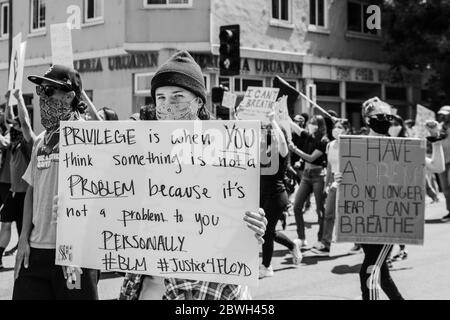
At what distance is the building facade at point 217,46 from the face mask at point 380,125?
10739mm

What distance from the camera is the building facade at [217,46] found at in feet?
61.9

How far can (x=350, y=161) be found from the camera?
16.7 feet

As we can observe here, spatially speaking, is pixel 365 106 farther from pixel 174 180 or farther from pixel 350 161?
pixel 174 180

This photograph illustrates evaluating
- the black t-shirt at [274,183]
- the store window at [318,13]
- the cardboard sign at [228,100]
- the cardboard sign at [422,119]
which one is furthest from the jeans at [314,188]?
the store window at [318,13]

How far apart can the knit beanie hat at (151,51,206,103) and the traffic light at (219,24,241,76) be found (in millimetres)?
9115

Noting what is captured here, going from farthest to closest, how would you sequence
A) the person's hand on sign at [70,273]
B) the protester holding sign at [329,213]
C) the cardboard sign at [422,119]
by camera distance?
the cardboard sign at [422,119] < the protester holding sign at [329,213] < the person's hand on sign at [70,273]

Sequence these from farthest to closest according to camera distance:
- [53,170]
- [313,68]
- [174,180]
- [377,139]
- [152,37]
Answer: [313,68], [152,37], [377,139], [53,170], [174,180]

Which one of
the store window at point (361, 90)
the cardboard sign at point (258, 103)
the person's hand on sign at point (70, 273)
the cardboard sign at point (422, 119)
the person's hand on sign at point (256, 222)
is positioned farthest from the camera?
the store window at point (361, 90)

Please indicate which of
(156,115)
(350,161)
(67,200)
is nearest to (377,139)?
(350,161)

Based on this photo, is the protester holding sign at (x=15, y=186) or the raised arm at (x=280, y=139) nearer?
the raised arm at (x=280, y=139)

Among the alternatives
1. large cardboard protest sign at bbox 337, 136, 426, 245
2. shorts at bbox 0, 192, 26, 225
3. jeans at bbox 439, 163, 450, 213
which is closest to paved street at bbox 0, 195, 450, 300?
shorts at bbox 0, 192, 26, 225

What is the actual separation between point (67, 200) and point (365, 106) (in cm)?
350

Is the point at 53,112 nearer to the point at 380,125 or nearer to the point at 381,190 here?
the point at 381,190

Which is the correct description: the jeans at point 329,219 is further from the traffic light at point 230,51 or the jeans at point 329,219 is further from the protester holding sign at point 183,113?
the protester holding sign at point 183,113
